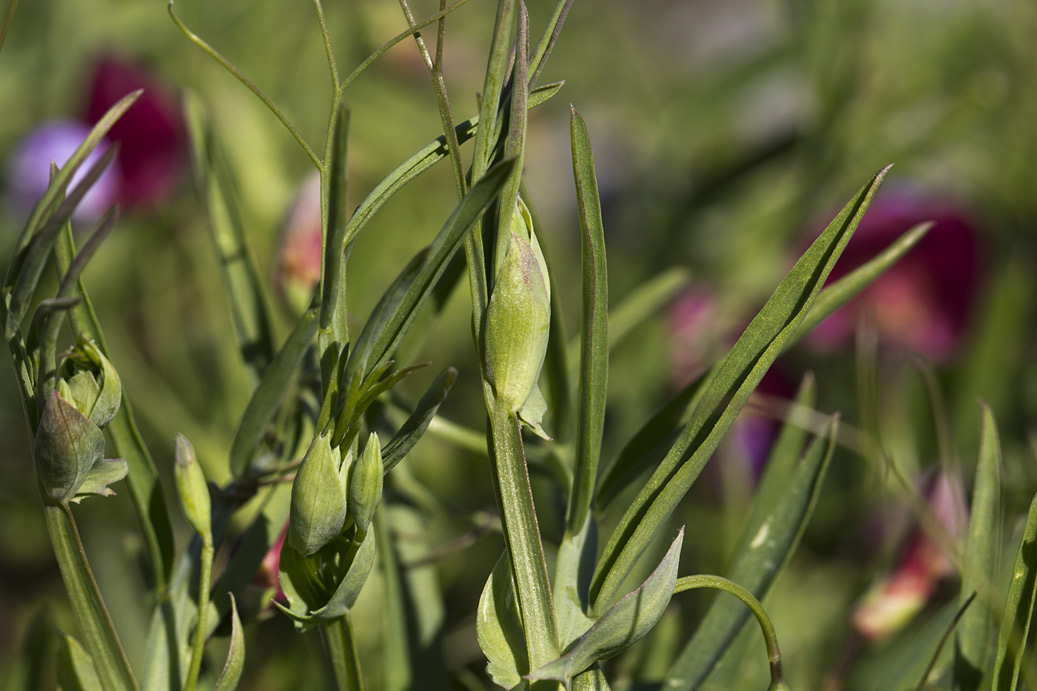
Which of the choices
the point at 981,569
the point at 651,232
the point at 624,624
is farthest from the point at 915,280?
the point at 624,624

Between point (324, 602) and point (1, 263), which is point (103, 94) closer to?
point (1, 263)

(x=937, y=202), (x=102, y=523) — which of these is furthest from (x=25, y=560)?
(x=937, y=202)

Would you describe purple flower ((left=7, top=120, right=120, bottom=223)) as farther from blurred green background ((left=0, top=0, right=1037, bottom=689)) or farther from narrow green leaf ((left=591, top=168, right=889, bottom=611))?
narrow green leaf ((left=591, top=168, right=889, bottom=611))

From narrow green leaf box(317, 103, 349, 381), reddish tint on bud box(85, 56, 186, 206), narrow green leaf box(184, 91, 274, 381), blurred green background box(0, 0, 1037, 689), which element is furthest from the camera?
reddish tint on bud box(85, 56, 186, 206)

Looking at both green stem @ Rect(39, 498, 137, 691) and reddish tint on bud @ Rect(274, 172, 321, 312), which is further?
reddish tint on bud @ Rect(274, 172, 321, 312)

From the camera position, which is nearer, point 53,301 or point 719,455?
point 53,301

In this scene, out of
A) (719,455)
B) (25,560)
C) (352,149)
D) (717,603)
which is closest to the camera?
(717,603)

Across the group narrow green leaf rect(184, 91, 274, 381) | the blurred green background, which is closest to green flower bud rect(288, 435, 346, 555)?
narrow green leaf rect(184, 91, 274, 381)

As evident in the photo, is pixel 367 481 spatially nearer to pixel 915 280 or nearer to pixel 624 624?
pixel 624 624
